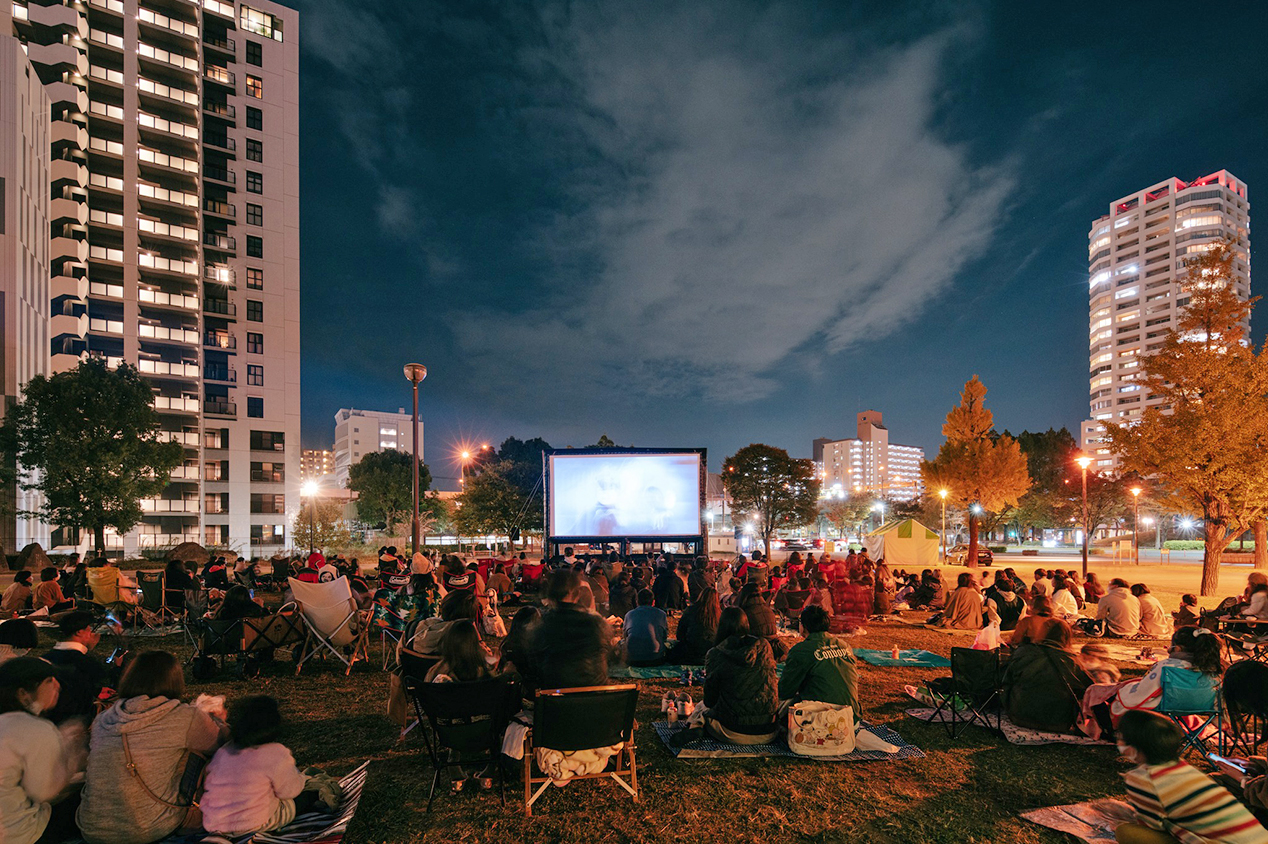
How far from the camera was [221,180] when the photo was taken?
119ft

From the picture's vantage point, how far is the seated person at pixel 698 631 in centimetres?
813

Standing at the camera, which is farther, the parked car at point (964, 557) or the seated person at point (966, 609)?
the parked car at point (964, 557)

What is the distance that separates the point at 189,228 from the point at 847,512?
65486mm

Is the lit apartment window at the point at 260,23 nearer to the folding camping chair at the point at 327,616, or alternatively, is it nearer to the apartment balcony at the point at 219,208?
the apartment balcony at the point at 219,208

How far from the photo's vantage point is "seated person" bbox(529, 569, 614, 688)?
4.38 metres

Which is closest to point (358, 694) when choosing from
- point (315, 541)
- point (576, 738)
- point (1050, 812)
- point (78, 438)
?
point (576, 738)

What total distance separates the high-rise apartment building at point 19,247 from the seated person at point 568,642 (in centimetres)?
3153

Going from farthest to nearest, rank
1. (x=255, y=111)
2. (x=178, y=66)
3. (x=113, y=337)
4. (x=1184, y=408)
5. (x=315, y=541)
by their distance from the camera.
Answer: (x=255, y=111)
(x=178, y=66)
(x=113, y=337)
(x=315, y=541)
(x=1184, y=408)

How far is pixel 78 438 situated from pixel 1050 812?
30164 millimetres

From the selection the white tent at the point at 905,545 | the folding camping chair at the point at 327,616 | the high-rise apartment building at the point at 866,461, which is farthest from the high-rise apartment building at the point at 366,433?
the folding camping chair at the point at 327,616

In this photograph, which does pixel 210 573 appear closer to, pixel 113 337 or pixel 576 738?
pixel 576 738

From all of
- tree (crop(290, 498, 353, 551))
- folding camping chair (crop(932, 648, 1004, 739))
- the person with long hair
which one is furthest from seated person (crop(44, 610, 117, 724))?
tree (crop(290, 498, 353, 551))

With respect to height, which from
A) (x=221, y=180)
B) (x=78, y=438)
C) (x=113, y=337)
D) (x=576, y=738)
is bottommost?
(x=576, y=738)

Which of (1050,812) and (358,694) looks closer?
(1050,812)
